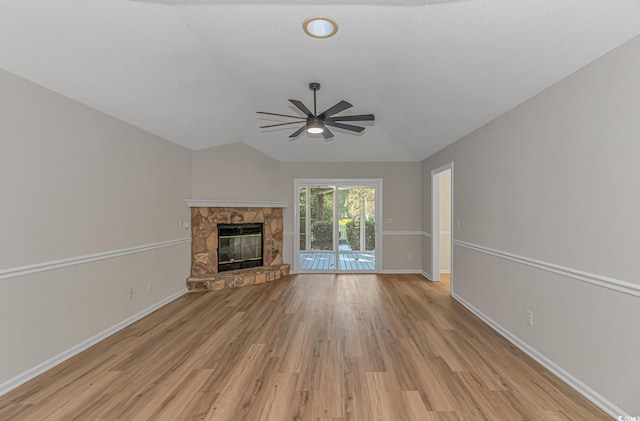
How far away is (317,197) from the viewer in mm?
6512

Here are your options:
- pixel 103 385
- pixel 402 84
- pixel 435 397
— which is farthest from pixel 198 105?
pixel 435 397

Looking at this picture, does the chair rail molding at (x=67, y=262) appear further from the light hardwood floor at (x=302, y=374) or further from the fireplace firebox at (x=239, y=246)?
the fireplace firebox at (x=239, y=246)

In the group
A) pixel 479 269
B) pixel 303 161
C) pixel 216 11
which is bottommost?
pixel 479 269

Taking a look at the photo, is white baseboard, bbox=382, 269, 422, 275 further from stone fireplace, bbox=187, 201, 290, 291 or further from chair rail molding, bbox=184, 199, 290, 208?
chair rail molding, bbox=184, 199, 290, 208

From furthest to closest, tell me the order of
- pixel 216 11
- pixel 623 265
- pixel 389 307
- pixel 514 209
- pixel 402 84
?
1. pixel 389 307
2. pixel 402 84
3. pixel 514 209
4. pixel 216 11
5. pixel 623 265

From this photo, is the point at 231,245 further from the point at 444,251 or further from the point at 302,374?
the point at 444,251

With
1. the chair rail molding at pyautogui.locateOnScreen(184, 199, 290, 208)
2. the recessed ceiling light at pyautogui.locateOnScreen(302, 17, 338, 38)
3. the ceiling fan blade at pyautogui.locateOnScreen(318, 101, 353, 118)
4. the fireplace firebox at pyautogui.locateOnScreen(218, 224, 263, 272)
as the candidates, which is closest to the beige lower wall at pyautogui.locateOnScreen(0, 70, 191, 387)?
the chair rail molding at pyautogui.locateOnScreen(184, 199, 290, 208)

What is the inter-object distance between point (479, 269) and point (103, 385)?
401cm

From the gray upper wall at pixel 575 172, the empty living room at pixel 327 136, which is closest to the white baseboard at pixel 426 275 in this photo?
the empty living room at pixel 327 136

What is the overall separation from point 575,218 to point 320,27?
242 cm

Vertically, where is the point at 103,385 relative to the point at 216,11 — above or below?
below

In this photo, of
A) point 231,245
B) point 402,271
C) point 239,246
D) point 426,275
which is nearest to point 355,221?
point 402,271

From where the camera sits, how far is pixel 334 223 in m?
6.46

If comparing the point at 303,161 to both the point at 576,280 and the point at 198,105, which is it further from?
the point at 576,280
